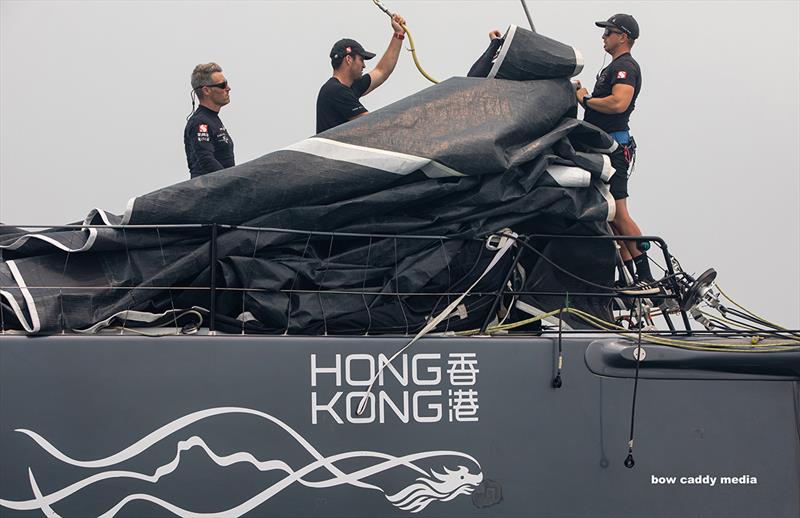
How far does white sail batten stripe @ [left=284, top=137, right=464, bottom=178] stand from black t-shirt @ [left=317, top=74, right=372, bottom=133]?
1132 mm

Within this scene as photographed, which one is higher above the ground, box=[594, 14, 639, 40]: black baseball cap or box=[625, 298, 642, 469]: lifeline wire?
box=[594, 14, 639, 40]: black baseball cap

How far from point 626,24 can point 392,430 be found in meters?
2.90

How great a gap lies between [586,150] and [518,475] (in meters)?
1.59

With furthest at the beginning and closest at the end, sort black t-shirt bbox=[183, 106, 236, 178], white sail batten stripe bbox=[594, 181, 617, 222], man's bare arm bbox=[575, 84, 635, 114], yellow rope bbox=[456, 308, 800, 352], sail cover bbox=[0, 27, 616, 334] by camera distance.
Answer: man's bare arm bbox=[575, 84, 635, 114] < black t-shirt bbox=[183, 106, 236, 178] < white sail batten stripe bbox=[594, 181, 617, 222] < yellow rope bbox=[456, 308, 800, 352] < sail cover bbox=[0, 27, 616, 334]

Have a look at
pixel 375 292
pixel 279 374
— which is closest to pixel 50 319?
pixel 279 374

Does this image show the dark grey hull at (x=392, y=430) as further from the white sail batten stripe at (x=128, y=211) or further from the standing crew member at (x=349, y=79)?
the standing crew member at (x=349, y=79)

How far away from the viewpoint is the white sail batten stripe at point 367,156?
4305 millimetres

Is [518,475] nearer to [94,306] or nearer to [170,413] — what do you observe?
[170,413]

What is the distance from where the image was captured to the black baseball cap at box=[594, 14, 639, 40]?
18.6 ft

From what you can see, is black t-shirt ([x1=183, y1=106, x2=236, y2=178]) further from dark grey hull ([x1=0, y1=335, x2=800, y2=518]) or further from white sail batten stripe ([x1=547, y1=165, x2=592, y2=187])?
white sail batten stripe ([x1=547, y1=165, x2=592, y2=187])

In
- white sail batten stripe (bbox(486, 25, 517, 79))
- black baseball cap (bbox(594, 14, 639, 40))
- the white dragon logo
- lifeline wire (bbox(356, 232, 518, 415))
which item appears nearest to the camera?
the white dragon logo

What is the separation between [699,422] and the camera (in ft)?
13.8

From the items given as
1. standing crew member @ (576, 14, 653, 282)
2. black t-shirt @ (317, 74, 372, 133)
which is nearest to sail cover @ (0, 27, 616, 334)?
standing crew member @ (576, 14, 653, 282)

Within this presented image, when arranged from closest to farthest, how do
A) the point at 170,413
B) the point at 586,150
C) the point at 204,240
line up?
the point at 170,413 → the point at 204,240 → the point at 586,150
